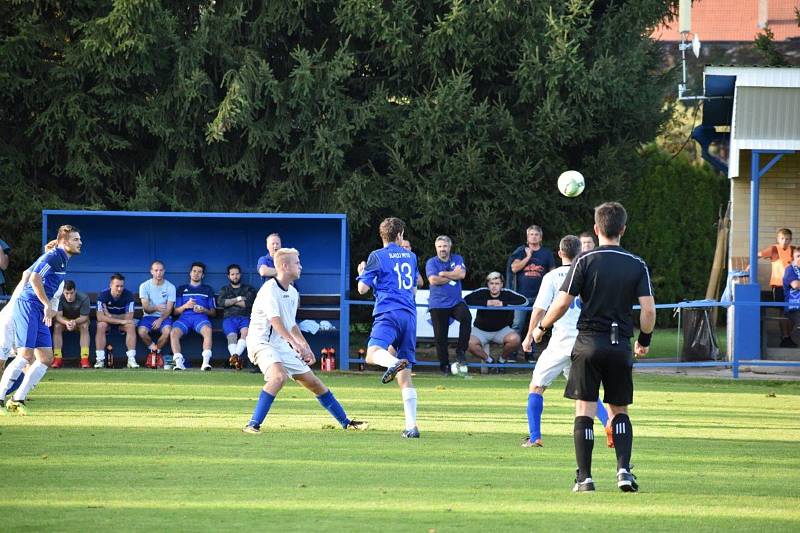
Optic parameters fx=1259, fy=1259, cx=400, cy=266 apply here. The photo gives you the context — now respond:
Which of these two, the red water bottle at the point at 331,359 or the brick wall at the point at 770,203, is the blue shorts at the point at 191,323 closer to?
the red water bottle at the point at 331,359

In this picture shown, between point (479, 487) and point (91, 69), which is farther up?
point (91, 69)

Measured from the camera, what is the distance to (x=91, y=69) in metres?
22.5

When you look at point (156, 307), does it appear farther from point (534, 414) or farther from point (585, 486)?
point (585, 486)

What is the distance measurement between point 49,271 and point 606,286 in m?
7.21

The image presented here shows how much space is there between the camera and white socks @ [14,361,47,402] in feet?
44.0

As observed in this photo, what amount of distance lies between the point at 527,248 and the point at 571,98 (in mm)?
3407

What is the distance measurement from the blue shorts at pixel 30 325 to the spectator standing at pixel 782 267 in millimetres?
12640

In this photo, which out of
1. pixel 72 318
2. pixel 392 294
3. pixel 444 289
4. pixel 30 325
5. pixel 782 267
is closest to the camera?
pixel 392 294

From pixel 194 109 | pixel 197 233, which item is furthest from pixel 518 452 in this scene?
pixel 194 109

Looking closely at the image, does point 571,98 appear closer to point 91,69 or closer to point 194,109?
point 194,109

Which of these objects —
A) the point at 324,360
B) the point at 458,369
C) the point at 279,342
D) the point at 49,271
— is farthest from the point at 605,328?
the point at 324,360

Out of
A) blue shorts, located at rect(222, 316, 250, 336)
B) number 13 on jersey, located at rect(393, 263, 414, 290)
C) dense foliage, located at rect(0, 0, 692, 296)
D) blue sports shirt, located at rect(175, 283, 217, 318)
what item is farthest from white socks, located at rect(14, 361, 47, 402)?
dense foliage, located at rect(0, 0, 692, 296)

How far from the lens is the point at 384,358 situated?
11.7 m

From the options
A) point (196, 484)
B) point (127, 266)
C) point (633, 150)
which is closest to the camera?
point (196, 484)
